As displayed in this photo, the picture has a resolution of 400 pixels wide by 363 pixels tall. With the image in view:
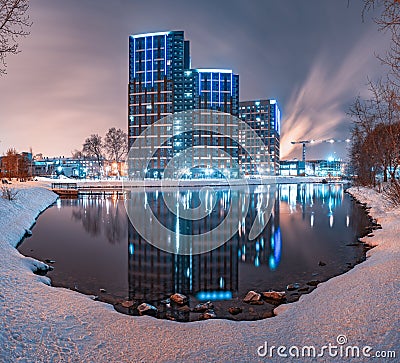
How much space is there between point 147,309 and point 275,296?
3152 millimetres

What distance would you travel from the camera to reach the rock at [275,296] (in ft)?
27.3

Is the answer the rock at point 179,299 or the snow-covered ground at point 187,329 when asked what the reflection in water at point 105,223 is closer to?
the rock at point 179,299

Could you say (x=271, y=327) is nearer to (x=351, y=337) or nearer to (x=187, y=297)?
(x=351, y=337)

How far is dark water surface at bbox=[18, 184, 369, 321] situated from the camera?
8953 mm

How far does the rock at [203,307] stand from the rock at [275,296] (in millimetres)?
1420

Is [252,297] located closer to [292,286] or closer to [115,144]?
[292,286]

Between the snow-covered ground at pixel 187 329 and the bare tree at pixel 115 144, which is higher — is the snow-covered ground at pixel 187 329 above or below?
below

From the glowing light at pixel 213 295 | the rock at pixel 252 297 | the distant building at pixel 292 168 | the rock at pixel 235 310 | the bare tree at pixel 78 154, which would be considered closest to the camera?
the rock at pixel 235 310

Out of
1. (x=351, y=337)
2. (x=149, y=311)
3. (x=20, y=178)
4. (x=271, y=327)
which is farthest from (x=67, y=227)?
(x=20, y=178)

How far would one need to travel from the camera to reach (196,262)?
1230 centimetres

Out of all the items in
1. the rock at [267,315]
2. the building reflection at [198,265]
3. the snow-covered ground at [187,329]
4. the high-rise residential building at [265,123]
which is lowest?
the building reflection at [198,265]

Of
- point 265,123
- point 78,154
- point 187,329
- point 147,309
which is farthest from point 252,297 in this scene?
point 265,123

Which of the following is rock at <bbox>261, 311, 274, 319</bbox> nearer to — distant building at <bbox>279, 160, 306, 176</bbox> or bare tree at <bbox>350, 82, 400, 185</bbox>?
bare tree at <bbox>350, 82, 400, 185</bbox>

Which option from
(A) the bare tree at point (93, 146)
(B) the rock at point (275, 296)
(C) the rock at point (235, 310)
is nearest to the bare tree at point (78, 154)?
(A) the bare tree at point (93, 146)
